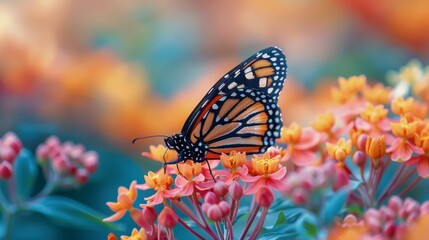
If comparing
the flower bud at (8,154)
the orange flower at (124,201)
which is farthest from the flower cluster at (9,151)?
the orange flower at (124,201)

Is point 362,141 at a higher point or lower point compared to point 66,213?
higher

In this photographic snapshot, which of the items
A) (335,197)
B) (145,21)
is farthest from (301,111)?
(335,197)

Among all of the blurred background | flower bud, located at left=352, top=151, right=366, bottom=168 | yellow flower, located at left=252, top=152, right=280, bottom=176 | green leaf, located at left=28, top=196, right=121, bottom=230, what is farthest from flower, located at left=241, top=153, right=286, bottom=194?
the blurred background

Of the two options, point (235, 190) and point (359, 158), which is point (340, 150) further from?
point (235, 190)

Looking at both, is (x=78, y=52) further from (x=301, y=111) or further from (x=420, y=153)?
(x=420, y=153)

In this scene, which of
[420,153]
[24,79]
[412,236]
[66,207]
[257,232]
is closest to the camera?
[412,236]

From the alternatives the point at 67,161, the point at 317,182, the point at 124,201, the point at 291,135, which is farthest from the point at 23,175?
the point at 317,182

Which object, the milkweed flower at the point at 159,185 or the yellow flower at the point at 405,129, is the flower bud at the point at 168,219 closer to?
the milkweed flower at the point at 159,185
